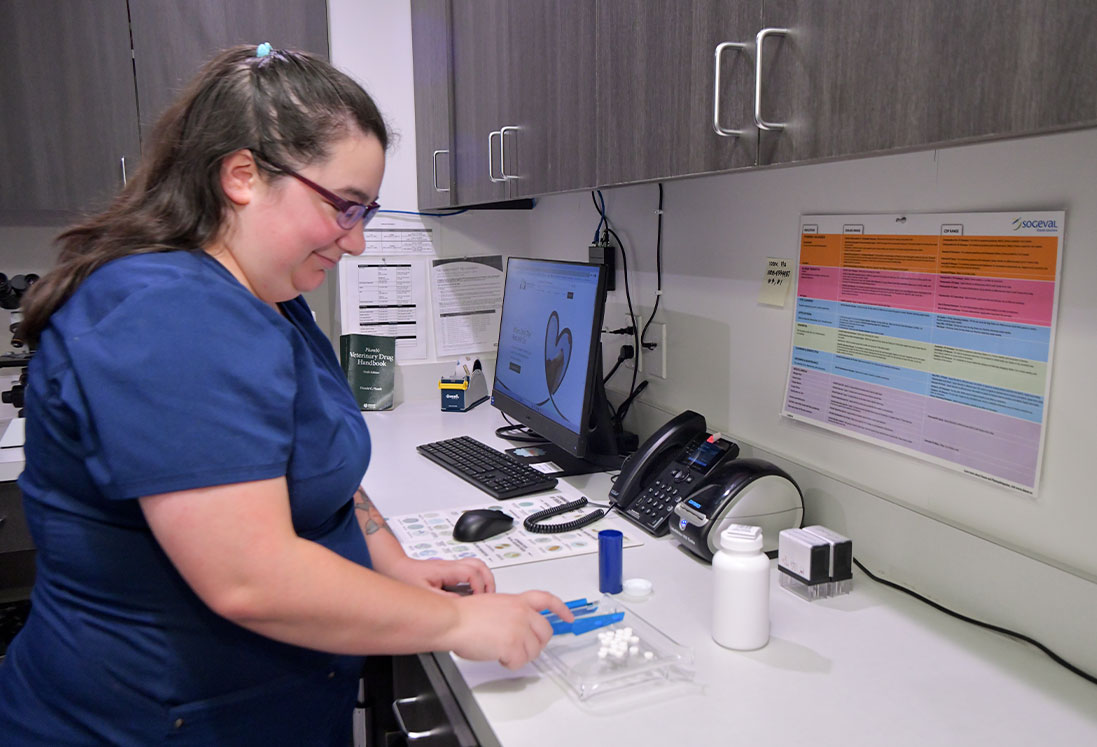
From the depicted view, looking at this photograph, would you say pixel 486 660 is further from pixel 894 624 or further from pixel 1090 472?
pixel 1090 472

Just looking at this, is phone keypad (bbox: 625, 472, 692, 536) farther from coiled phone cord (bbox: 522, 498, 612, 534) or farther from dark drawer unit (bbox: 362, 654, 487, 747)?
dark drawer unit (bbox: 362, 654, 487, 747)

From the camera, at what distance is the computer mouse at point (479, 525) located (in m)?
1.38

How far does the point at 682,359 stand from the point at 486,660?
3.36 feet

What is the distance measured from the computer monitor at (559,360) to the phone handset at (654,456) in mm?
132

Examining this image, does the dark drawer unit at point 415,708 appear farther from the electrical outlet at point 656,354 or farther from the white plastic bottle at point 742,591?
the electrical outlet at point 656,354

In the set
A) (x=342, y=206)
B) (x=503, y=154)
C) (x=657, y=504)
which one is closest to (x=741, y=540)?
(x=657, y=504)

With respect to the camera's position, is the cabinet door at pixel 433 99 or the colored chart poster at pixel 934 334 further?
the cabinet door at pixel 433 99

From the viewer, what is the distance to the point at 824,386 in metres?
1.38

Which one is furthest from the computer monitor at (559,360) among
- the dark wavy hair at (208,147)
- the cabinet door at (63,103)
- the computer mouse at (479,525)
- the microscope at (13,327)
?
the microscope at (13,327)

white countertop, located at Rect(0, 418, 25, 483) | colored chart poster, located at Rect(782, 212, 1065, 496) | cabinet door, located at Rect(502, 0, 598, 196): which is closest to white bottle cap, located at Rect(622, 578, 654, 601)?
colored chart poster, located at Rect(782, 212, 1065, 496)

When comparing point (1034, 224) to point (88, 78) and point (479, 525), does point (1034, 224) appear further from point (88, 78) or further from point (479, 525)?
point (88, 78)

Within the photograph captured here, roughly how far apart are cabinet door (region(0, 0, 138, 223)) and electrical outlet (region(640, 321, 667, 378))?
5.13 ft

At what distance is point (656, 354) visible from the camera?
1922 millimetres

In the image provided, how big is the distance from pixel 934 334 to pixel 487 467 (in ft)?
3.10
